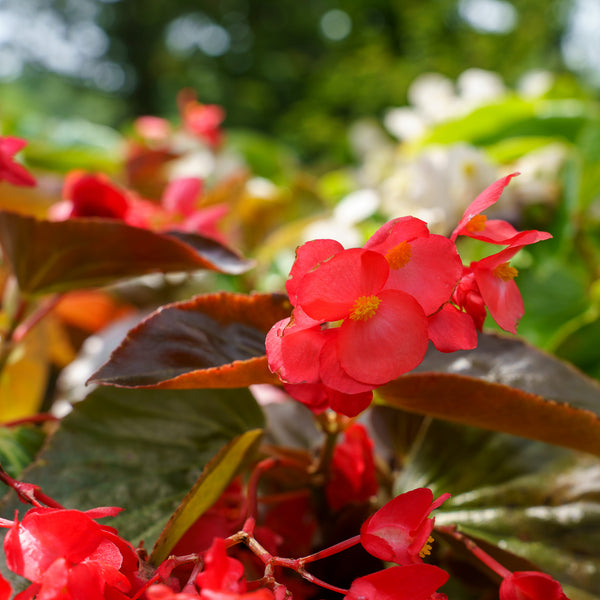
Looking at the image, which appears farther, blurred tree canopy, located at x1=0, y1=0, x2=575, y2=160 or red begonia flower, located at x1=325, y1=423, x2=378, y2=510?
blurred tree canopy, located at x1=0, y1=0, x2=575, y2=160

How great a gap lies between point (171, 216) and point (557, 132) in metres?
0.51

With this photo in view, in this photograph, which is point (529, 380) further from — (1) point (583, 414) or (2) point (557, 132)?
(2) point (557, 132)

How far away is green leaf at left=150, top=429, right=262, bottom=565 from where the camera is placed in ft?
0.78

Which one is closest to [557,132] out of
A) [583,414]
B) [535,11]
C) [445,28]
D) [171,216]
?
[171,216]

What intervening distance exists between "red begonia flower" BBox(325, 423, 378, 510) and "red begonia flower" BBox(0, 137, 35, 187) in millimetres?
219

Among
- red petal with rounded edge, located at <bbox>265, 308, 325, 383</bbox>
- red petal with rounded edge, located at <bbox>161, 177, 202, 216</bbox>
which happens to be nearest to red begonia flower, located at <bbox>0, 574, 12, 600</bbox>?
red petal with rounded edge, located at <bbox>265, 308, 325, 383</bbox>

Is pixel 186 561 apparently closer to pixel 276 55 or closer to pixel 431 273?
pixel 431 273

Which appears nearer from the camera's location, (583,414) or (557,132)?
(583,414)

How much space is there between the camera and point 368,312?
22 centimetres

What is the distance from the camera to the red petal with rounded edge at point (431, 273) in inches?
8.8

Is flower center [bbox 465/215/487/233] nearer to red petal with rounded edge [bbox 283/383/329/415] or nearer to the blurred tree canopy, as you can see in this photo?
red petal with rounded edge [bbox 283/383/329/415]

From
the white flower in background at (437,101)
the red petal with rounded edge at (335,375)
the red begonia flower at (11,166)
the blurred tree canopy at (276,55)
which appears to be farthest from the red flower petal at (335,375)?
the blurred tree canopy at (276,55)

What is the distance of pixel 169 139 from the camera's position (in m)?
1.16

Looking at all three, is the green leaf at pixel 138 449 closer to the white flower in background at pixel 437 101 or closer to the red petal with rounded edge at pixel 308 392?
the red petal with rounded edge at pixel 308 392
